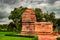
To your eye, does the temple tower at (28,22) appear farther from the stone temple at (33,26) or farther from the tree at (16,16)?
the tree at (16,16)

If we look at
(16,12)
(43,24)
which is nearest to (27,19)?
(43,24)

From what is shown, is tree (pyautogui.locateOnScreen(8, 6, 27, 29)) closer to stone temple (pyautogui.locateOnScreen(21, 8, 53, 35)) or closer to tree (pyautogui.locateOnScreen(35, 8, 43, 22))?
tree (pyautogui.locateOnScreen(35, 8, 43, 22))

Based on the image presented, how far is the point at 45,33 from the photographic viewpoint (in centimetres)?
4672

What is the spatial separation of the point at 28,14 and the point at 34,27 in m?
3.55

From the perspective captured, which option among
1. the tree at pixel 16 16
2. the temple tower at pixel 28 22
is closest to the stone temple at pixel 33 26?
the temple tower at pixel 28 22

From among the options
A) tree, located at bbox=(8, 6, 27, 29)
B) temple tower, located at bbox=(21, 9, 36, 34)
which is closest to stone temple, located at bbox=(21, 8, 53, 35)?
temple tower, located at bbox=(21, 9, 36, 34)

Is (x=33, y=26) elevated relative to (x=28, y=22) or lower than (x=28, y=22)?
lower

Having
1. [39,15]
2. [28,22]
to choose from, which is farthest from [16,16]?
[28,22]

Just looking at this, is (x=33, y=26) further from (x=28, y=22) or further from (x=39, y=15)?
(x=39, y=15)

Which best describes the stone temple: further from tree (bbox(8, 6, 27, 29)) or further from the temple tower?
tree (bbox(8, 6, 27, 29))

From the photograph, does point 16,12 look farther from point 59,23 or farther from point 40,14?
point 59,23

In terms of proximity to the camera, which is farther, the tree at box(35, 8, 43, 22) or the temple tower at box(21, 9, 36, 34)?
the tree at box(35, 8, 43, 22)

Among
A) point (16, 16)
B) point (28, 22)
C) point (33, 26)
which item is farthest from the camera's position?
point (16, 16)

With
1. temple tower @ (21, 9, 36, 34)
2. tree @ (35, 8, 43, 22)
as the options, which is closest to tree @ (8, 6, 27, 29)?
tree @ (35, 8, 43, 22)
